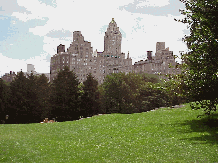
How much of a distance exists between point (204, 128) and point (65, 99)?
145 ft

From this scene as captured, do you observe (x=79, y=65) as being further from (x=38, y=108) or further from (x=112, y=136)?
(x=112, y=136)

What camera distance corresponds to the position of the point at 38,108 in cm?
6419

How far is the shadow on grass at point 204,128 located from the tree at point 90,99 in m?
41.6

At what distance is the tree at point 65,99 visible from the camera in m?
62.4

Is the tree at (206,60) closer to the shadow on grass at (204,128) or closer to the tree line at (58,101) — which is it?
the shadow on grass at (204,128)

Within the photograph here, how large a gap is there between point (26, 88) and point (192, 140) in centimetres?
5299

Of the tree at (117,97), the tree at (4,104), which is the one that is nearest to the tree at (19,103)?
the tree at (4,104)

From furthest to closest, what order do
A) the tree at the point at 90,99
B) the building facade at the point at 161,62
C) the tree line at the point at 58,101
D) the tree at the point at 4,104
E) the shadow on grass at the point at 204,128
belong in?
the building facade at the point at 161,62, the tree at the point at 90,99, the tree at the point at 4,104, the tree line at the point at 58,101, the shadow on grass at the point at 204,128

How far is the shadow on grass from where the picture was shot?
19.6m

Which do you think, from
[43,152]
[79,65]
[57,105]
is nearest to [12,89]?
[57,105]

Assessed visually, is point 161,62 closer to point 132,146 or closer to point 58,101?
point 58,101

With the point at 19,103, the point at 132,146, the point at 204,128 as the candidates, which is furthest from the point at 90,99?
the point at 132,146

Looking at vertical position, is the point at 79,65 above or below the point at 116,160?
above

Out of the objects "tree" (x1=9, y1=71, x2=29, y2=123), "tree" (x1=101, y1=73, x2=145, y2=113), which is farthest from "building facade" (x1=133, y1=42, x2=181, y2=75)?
"tree" (x1=9, y1=71, x2=29, y2=123)
